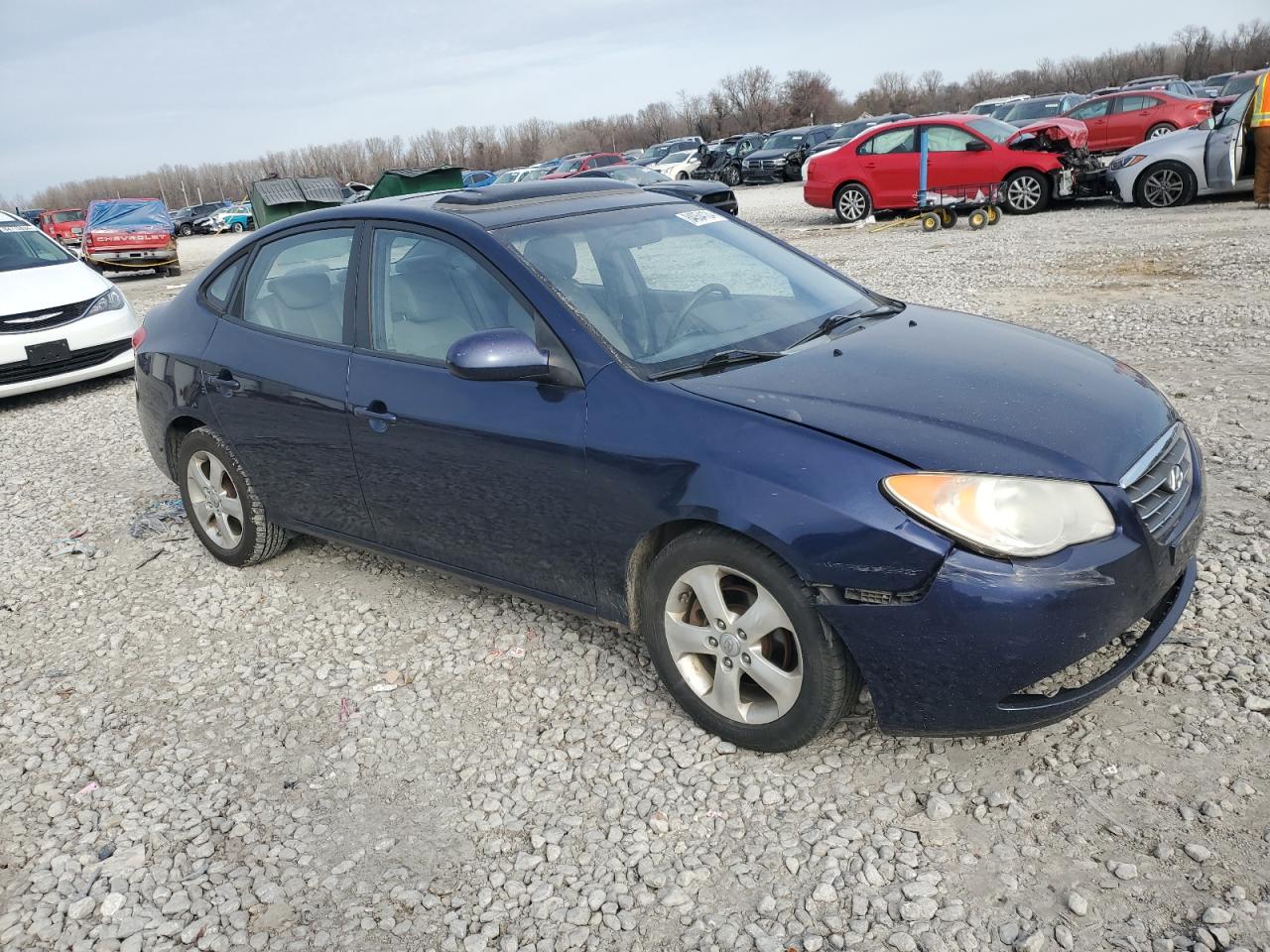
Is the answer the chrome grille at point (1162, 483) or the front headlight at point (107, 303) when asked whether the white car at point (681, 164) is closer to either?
the front headlight at point (107, 303)

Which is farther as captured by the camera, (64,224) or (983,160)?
(64,224)

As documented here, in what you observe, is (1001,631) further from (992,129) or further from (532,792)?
(992,129)

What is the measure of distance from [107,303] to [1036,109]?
2302 centimetres

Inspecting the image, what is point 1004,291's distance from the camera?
397 inches

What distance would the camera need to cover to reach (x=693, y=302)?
142 inches

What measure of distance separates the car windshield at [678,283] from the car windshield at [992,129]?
528 inches

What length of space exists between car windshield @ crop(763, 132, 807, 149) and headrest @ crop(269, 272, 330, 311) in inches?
1205

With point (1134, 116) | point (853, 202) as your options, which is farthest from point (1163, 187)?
point (1134, 116)

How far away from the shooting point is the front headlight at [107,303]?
9.35m

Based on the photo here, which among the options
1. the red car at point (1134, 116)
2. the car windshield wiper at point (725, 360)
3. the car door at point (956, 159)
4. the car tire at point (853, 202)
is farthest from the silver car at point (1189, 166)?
the car windshield wiper at point (725, 360)

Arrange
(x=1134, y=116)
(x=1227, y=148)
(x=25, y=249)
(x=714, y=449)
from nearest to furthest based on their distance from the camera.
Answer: (x=714, y=449) → (x=25, y=249) → (x=1227, y=148) → (x=1134, y=116)

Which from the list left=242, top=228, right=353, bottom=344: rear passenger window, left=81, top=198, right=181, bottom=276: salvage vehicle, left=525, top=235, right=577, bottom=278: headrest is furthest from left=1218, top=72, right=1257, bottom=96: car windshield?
left=242, top=228, right=353, bottom=344: rear passenger window

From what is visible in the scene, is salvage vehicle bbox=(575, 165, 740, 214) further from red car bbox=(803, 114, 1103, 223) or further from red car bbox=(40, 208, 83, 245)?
red car bbox=(40, 208, 83, 245)

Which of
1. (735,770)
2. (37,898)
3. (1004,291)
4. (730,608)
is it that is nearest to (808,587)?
(730,608)
